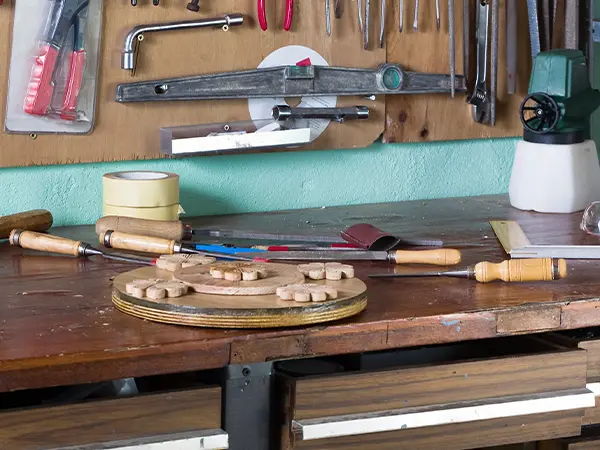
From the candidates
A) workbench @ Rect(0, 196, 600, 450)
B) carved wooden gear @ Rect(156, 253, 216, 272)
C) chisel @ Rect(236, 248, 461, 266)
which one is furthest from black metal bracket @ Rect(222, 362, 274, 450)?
chisel @ Rect(236, 248, 461, 266)

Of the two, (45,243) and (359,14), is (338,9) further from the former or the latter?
(45,243)

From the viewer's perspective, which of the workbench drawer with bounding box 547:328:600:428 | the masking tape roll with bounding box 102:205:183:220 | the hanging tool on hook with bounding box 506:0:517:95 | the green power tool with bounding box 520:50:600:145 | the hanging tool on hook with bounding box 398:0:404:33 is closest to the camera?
the workbench drawer with bounding box 547:328:600:428

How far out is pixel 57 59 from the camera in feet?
6.71

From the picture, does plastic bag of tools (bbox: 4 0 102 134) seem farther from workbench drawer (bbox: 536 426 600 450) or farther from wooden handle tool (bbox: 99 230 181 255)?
workbench drawer (bbox: 536 426 600 450)

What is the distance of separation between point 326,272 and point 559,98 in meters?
0.92

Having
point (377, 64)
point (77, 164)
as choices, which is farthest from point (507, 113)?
point (77, 164)

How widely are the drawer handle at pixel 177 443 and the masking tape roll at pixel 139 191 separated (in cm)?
70

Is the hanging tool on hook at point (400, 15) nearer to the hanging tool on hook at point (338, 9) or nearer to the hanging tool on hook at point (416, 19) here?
the hanging tool on hook at point (416, 19)

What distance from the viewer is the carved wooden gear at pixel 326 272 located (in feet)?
5.22

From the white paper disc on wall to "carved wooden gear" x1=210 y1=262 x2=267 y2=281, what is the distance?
754 millimetres

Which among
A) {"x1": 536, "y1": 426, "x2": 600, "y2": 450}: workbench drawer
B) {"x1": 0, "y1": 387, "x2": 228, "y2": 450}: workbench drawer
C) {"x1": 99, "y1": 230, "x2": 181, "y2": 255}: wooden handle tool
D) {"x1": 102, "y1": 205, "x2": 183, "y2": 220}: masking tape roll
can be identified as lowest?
{"x1": 536, "y1": 426, "x2": 600, "y2": 450}: workbench drawer

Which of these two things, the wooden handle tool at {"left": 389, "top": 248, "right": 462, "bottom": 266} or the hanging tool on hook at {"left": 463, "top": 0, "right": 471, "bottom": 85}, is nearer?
the wooden handle tool at {"left": 389, "top": 248, "right": 462, "bottom": 266}

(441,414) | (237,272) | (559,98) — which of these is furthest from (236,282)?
(559,98)

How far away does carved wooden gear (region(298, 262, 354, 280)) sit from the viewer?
159 centimetres
